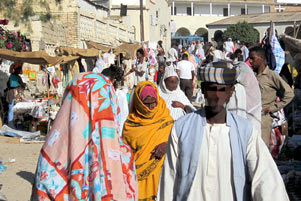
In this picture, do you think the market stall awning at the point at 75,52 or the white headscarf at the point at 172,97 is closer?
the white headscarf at the point at 172,97

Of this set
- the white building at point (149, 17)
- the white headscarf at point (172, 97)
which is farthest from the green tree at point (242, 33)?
the white headscarf at point (172, 97)

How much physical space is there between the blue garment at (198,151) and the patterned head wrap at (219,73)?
22cm

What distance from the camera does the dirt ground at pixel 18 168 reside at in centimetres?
739

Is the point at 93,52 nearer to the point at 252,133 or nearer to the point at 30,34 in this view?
the point at 30,34

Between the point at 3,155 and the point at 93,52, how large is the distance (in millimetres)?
8727

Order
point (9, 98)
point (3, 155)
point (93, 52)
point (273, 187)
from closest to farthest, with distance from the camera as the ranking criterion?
1. point (273, 187)
2. point (3, 155)
3. point (9, 98)
4. point (93, 52)

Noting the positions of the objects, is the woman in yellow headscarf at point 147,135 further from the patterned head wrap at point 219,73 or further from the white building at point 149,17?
the white building at point 149,17

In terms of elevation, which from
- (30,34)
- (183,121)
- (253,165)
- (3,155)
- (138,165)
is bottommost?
(3,155)

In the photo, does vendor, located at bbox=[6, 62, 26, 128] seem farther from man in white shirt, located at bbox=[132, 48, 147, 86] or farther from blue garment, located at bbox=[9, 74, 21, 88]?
man in white shirt, located at bbox=[132, 48, 147, 86]

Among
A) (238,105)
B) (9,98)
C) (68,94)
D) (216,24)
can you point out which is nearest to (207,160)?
(68,94)

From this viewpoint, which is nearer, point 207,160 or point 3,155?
point 207,160

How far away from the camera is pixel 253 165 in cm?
315

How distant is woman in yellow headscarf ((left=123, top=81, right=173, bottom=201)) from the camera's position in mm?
5215

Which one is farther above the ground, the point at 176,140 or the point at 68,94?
the point at 68,94
